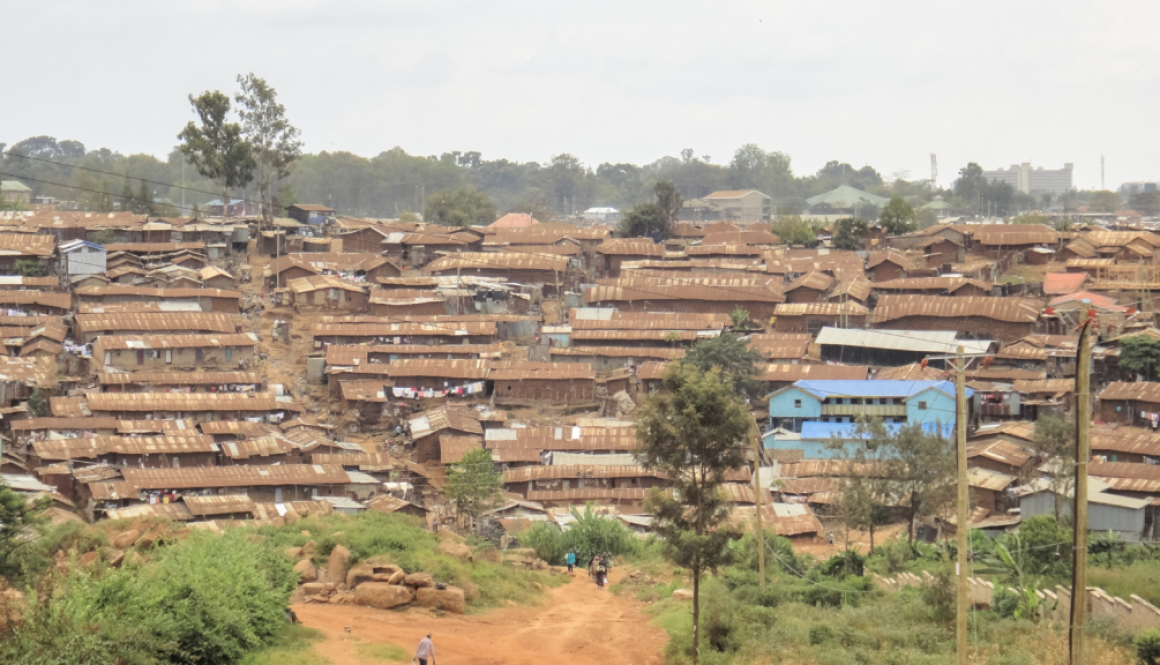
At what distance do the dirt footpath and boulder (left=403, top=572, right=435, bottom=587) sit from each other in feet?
1.89

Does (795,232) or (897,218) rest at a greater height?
(897,218)

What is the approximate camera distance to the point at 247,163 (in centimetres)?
5566

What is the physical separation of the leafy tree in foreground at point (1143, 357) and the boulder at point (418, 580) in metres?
27.6

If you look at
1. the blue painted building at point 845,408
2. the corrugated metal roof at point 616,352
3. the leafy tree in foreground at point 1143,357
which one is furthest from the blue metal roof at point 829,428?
the corrugated metal roof at point 616,352

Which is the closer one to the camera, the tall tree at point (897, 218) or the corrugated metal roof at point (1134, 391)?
the corrugated metal roof at point (1134, 391)

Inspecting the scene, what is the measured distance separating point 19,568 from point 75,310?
1158 inches

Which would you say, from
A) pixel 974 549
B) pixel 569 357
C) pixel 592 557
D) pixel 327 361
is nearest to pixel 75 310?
pixel 327 361

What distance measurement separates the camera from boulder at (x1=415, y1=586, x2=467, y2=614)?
20.4 meters

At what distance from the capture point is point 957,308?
44.7m

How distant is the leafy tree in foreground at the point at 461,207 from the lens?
76.5 metres

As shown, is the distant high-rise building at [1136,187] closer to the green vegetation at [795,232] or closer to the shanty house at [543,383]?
the green vegetation at [795,232]

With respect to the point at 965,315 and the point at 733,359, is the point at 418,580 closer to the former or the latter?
the point at 733,359

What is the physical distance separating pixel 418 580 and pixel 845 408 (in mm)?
20719

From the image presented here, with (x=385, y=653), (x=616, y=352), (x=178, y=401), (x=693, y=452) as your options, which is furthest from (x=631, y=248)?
(x=385, y=653)
